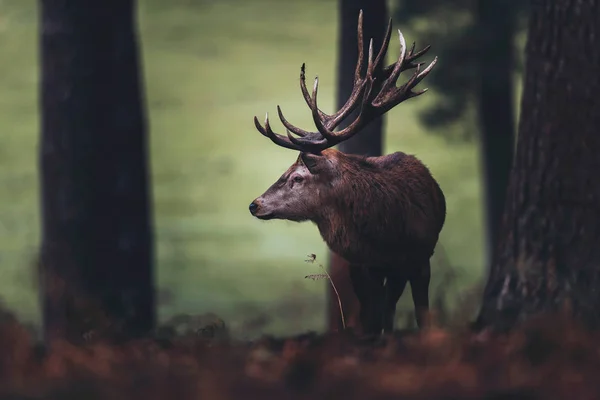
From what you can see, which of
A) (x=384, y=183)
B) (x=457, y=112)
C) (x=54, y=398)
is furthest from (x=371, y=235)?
(x=457, y=112)

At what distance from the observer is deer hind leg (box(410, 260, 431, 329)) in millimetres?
7625

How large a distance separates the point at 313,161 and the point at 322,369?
231 cm

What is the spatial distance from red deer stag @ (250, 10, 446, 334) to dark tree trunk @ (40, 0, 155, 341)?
2334 millimetres

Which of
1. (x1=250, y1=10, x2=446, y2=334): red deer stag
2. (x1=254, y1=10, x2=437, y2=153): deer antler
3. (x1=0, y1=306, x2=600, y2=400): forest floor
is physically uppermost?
(x1=254, y1=10, x2=437, y2=153): deer antler

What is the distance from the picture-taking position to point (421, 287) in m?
7.66

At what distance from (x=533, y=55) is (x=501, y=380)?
3.70m

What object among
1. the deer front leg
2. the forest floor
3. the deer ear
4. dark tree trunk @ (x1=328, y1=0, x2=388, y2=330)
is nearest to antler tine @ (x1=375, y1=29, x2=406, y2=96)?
the deer ear

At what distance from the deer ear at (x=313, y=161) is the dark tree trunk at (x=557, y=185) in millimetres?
1643

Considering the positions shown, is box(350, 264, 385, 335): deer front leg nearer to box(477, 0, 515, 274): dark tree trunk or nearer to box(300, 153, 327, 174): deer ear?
box(300, 153, 327, 174): deer ear

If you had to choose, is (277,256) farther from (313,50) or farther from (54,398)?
(54,398)

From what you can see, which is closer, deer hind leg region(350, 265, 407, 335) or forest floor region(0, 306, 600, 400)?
forest floor region(0, 306, 600, 400)

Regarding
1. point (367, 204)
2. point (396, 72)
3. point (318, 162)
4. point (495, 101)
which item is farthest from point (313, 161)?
point (495, 101)

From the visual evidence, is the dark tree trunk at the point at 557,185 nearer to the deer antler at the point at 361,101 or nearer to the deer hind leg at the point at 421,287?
the deer hind leg at the point at 421,287

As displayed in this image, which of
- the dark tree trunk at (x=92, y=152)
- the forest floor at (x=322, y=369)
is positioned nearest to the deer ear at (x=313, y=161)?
the forest floor at (x=322, y=369)
